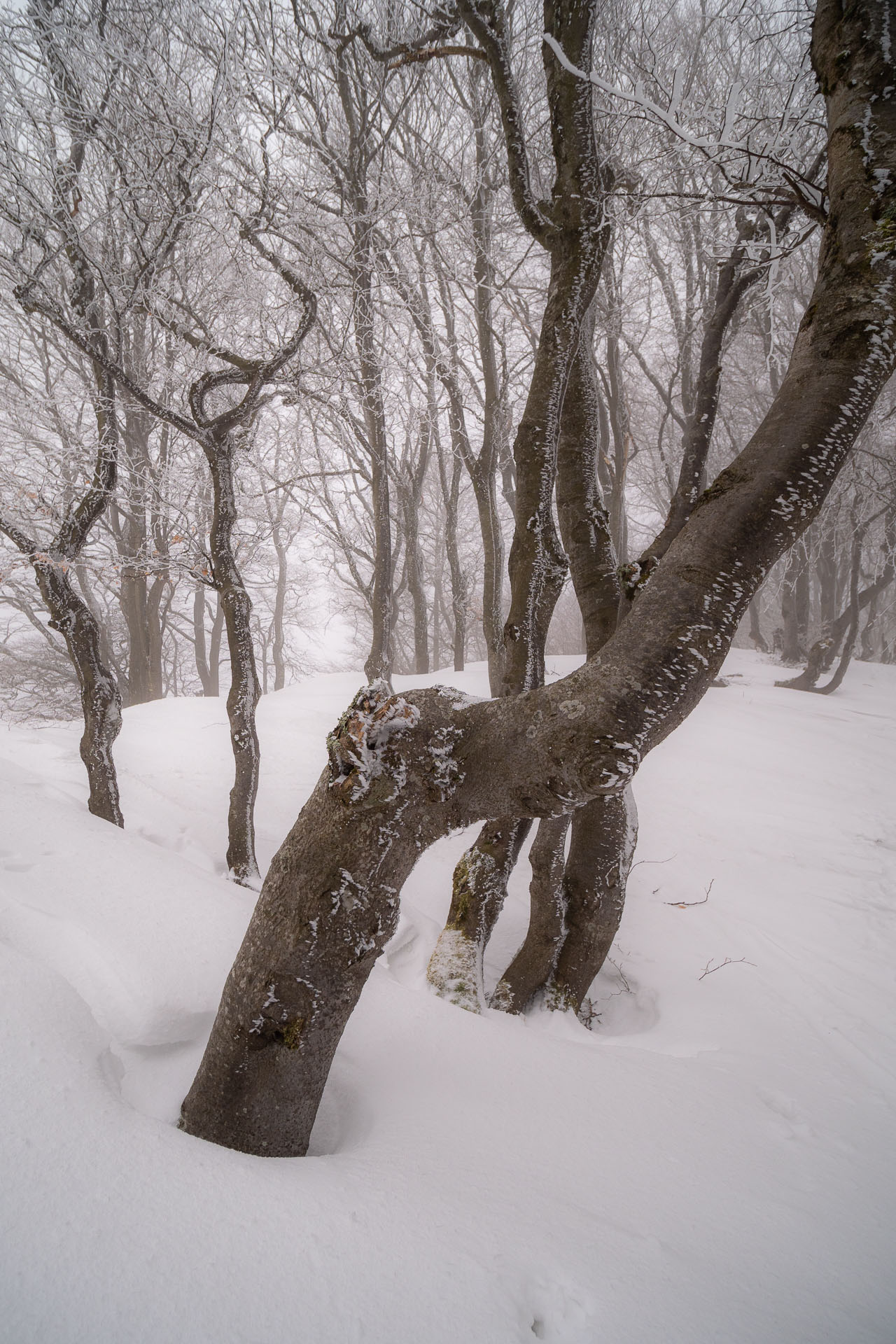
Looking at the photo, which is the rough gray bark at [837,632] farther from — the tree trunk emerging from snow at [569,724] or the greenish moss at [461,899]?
the tree trunk emerging from snow at [569,724]

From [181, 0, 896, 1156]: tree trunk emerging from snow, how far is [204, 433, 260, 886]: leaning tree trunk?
3.06m

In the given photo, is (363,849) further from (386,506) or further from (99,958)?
(386,506)

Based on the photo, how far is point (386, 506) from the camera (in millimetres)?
6770

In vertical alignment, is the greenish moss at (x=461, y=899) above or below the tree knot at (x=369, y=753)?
below

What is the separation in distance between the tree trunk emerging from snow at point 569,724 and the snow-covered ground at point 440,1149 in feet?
0.89

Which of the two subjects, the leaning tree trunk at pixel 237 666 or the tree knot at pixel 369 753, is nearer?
the tree knot at pixel 369 753

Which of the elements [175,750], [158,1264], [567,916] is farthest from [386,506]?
[158,1264]

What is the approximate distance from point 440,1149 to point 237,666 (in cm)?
364

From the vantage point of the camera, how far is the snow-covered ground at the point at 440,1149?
3.44 ft

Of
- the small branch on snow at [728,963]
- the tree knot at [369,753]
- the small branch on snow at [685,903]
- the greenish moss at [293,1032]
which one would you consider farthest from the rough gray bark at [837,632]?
the greenish moss at [293,1032]

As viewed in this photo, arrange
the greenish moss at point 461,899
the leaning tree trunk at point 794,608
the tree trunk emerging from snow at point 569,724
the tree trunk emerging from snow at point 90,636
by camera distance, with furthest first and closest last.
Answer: the leaning tree trunk at point 794,608
the tree trunk emerging from snow at point 90,636
the greenish moss at point 461,899
the tree trunk emerging from snow at point 569,724

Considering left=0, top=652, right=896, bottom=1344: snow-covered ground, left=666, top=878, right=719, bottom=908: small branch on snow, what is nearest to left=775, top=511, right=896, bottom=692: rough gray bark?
left=666, top=878, right=719, bottom=908: small branch on snow

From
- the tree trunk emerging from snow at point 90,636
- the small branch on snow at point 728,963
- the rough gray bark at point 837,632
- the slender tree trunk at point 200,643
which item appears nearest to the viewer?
A: the small branch on snow at point 728,963

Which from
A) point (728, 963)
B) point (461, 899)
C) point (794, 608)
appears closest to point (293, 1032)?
point (461, 899)
